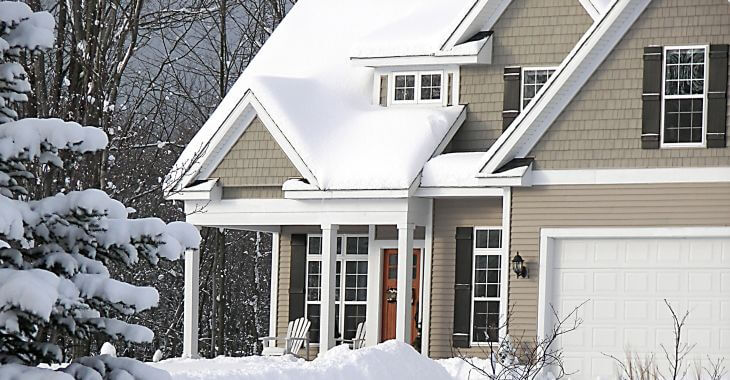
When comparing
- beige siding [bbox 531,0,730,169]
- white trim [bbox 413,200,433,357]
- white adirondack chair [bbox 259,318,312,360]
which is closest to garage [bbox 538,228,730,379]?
beige siding [bbox 531,0,730,169]

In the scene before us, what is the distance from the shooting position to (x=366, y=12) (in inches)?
968

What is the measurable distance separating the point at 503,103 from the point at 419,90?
5.16 feet

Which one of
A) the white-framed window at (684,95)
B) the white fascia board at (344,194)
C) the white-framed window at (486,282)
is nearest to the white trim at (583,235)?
the white-framed window at (684,95)

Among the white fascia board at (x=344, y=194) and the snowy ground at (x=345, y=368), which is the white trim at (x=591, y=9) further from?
the snowy ground at (x=345, y=368)

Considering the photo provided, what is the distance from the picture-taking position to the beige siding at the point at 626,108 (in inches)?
736

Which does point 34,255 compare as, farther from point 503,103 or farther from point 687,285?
point 503,103

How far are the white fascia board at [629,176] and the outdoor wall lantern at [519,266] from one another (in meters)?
1.08

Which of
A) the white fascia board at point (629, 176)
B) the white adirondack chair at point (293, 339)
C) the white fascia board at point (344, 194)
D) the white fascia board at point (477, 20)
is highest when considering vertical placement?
the white fascia board at point (477, 20)

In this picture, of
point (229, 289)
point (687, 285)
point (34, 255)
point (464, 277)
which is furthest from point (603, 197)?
point (229, 289)

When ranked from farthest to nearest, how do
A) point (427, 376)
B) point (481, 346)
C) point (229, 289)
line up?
point (229, 289)
point (481, 346)
point (427, 376)

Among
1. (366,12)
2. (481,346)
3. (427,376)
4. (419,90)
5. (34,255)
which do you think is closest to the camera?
(34,255)

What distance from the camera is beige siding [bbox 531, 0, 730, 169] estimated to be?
1870cm

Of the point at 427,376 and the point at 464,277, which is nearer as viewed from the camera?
the point at 427,376

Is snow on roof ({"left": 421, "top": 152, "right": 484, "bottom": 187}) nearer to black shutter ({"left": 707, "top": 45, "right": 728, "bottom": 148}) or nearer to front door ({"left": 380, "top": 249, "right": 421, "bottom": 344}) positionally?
front door ({"left": 380, "top": 249, "right": 421, "bottom": 344})
